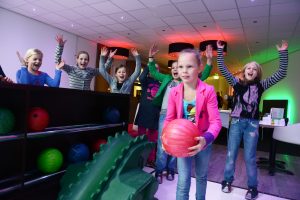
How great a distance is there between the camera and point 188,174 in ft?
5.82

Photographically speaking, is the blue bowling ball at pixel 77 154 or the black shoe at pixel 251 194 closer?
the blue bowling ball at pixel 77 154

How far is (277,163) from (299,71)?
5.83 m

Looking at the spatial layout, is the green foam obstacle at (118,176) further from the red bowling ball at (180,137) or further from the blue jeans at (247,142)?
the blue jeans at (247,142)

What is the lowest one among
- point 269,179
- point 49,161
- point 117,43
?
point 269,179

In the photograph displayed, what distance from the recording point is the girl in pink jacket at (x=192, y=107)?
169 cm

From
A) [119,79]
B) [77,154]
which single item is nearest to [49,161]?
[77,154]

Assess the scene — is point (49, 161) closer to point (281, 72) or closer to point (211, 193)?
point (211, 193)

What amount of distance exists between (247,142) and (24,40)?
7.05 meters

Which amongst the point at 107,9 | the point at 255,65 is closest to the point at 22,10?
the point at 107,9

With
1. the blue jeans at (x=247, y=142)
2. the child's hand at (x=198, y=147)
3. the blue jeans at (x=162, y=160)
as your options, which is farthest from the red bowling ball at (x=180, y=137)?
the blue jeans at (x=162, y=160)

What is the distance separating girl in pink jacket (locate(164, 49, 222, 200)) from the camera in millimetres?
1691

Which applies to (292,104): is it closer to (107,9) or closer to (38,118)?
(107,9)

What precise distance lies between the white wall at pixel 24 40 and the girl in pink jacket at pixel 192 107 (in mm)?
6555

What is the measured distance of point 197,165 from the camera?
6.17 ft
